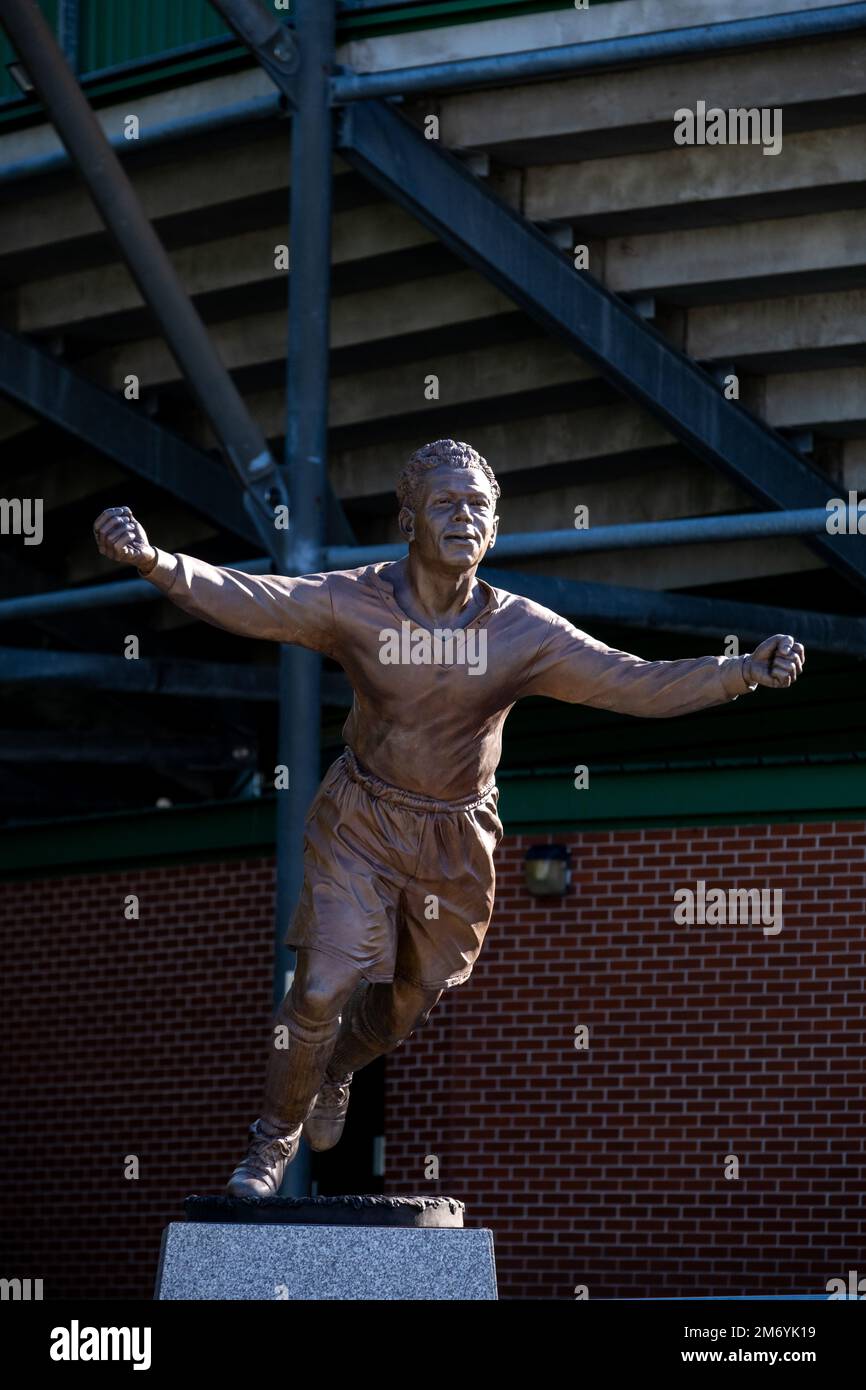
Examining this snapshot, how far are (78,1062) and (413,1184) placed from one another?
100 inches

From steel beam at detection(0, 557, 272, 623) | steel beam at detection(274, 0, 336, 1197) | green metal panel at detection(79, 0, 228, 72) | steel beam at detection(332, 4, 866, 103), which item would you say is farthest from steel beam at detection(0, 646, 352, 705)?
steel beam at detection(332, 4, 866, 103)

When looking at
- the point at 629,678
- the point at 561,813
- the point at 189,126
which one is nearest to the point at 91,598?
the point at 189,126

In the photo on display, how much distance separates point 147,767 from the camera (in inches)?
766

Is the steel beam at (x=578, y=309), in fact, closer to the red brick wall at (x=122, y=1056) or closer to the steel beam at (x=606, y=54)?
the steel beam at (x=606, y=54)

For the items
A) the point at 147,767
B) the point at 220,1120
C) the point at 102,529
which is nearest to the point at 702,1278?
the point at 220,1120

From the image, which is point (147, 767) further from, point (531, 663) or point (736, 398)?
point (531, 663)

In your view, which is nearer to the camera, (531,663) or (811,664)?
(531,663)

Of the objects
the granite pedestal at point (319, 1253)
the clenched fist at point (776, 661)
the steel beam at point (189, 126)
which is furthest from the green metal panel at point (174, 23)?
the granite pedestal at point (319, 1253)

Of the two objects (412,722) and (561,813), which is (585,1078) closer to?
(561,813)

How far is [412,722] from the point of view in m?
7.07

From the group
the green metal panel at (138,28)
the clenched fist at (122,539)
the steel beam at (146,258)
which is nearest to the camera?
the clenched fist at (122,539)

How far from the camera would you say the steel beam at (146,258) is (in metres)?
11.0

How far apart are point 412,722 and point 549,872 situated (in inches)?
229
